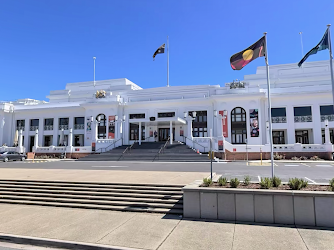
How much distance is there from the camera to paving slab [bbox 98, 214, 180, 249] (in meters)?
5.37

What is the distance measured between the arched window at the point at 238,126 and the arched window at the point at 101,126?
1943 cm

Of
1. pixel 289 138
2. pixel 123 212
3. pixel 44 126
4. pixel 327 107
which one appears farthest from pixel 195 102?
pixel 123 212

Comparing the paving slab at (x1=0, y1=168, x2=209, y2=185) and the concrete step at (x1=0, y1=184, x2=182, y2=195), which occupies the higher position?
the paving slab at (x1=0, y1=168, x2=209, y2=185)

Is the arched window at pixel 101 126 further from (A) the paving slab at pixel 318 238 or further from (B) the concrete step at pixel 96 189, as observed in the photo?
(A) the paving slab at pixel 318 238

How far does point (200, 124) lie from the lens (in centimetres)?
3622

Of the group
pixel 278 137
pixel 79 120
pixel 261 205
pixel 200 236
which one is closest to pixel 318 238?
pixel 261 205

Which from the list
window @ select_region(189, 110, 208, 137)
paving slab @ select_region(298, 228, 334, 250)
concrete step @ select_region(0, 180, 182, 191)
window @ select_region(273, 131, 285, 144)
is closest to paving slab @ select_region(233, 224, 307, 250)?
paving slab @ select_region(298, 228, 334, 250)

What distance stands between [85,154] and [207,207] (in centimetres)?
2962

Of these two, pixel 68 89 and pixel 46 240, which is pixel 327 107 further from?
pixel 68 89

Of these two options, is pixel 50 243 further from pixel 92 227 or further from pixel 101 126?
pixel 101 126

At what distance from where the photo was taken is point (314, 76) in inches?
1505

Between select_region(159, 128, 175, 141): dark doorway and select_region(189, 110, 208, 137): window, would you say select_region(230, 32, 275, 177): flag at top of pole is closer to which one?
select_region(189, 110, 208, 137): window

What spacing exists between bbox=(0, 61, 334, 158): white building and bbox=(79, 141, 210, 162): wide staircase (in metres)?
2.16

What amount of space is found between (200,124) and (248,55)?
25.4 meters
